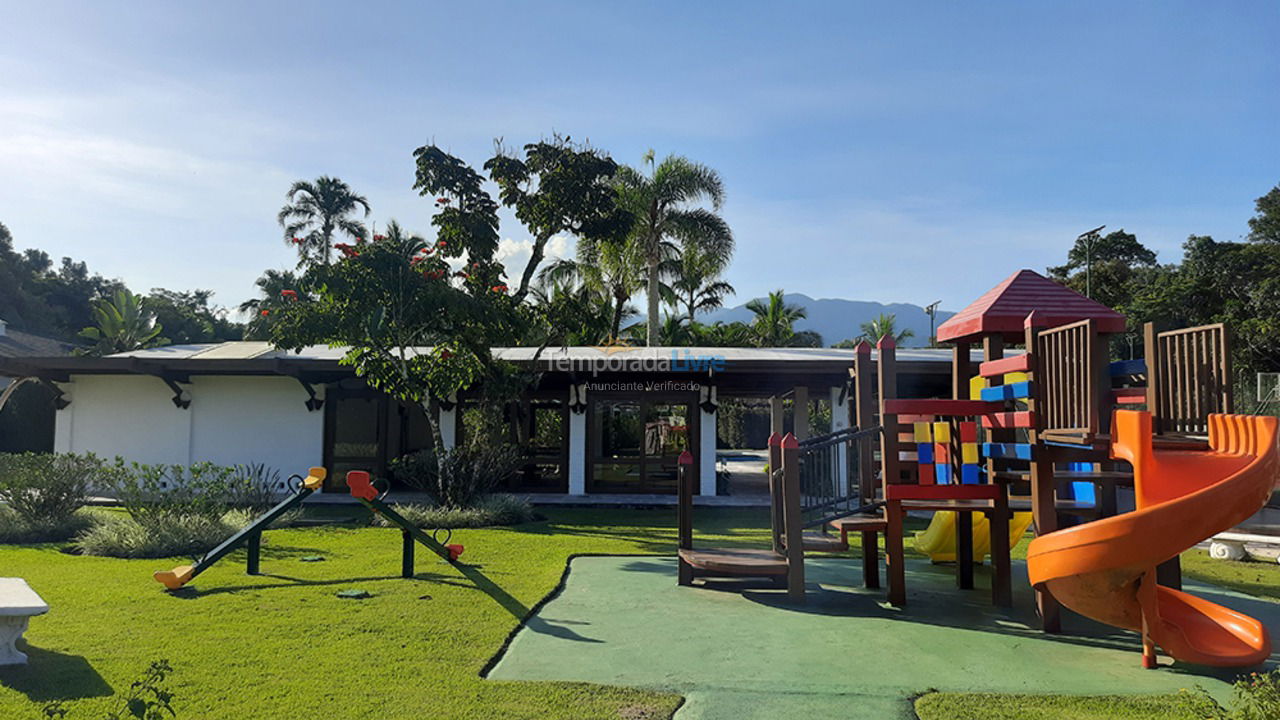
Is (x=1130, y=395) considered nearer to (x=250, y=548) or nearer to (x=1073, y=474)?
(x=1073, y=474)

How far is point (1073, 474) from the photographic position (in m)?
6.88

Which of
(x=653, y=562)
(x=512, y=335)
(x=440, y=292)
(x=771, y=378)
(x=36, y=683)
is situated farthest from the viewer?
(x=771, y=378)

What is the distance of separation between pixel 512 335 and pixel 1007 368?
26.5 ft

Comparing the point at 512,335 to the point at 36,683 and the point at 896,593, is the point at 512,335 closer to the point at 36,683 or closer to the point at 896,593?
the point at 896,593

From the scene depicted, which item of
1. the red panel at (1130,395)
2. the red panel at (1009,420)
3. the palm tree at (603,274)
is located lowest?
the red panel at (1009,420)

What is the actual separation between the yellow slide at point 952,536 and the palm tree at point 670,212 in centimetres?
1703

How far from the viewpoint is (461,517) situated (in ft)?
39.1

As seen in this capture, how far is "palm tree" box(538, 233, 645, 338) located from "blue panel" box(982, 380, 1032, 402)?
2112cm

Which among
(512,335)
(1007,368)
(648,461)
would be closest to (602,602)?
(1007,368)

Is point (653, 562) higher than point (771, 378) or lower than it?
lower

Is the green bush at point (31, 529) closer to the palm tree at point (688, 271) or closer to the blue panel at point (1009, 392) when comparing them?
the blue panel at point (1009, 392)

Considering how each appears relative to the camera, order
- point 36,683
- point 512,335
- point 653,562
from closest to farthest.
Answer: point 36,683
point 653,562
point 512,335

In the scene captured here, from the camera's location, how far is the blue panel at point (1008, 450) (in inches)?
257

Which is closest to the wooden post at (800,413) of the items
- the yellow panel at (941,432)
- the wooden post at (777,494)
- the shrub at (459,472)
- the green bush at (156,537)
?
the wooden post at (777,494)
